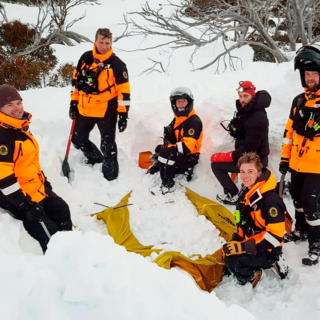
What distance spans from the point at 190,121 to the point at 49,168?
1869 mm

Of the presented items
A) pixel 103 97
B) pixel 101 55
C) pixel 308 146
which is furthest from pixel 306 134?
pixel 101 55

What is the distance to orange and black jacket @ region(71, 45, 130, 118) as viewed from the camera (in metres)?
4.19

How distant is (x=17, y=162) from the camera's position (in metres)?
2.96

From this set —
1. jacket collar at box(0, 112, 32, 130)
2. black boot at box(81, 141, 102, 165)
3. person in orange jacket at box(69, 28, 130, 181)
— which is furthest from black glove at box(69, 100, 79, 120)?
jacket collar at box(0, 112, 32, 130)

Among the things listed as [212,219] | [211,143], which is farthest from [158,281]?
[211,143]

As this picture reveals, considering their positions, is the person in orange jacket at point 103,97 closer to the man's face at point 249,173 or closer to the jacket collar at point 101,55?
the jacket collar at point 101,55

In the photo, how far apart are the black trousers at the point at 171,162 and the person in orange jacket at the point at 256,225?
55.8 inches

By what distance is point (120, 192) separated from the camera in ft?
14.8

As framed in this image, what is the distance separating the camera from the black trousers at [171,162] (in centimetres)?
437

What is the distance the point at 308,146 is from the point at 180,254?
159 cm

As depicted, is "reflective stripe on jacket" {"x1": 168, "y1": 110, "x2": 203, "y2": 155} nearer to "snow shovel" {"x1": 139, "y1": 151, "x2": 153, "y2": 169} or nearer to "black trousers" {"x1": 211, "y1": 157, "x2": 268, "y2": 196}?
"black trousers" {"x1": 211, "y1": 157, "x2": 268, "y2": 196}

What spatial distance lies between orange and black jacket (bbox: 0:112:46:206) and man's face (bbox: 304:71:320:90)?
2.58 m

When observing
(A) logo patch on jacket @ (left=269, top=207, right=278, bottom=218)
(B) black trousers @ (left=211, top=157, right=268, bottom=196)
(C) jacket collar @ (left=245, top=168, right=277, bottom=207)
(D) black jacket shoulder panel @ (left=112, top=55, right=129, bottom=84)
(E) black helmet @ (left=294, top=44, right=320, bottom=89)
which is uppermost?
(E) black helmet @ (left=294, top=44, right=320, bottom=89)

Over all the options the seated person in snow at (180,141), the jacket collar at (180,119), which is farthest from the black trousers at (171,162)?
the jacket collar at (180,119)
